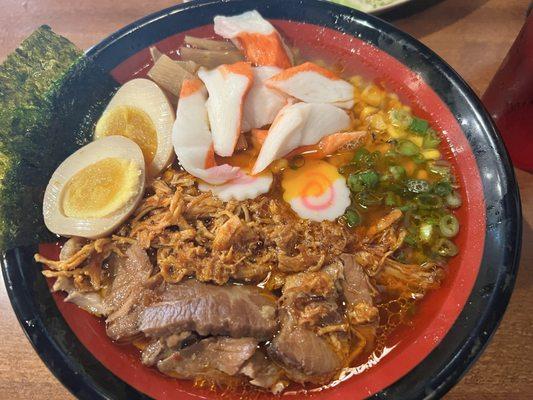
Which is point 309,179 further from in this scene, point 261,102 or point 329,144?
point 261,102

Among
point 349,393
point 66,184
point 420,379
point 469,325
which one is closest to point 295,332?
point 349,393

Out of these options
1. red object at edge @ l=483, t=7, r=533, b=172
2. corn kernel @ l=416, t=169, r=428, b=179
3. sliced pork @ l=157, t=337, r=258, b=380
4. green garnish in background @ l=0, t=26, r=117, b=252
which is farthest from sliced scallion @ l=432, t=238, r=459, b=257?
green garnish in background @ l=0, t=26, r=117, b=252

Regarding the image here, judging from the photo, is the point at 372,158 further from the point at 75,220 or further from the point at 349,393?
the point at 75,220

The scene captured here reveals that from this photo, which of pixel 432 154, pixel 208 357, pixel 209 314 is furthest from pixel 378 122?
pixel 208 357

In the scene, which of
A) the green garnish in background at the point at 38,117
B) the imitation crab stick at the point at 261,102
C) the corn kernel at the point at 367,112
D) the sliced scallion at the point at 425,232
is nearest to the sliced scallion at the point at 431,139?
the corn kernel at the point at 367,112

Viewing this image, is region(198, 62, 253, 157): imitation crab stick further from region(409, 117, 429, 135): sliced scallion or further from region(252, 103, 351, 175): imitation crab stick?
region(409, 117, 429, 135): sliced scallion
